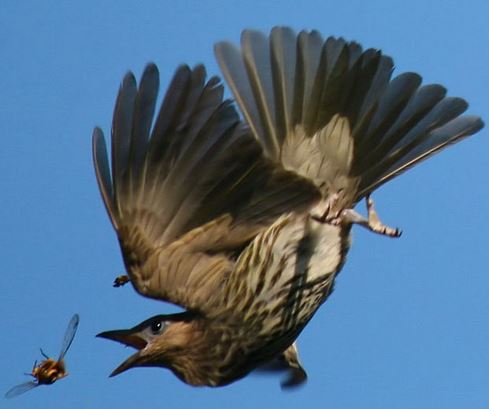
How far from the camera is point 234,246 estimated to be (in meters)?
5.79

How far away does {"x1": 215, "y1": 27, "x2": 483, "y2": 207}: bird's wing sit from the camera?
5.56 metres

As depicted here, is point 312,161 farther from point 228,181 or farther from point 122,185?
point 122,185

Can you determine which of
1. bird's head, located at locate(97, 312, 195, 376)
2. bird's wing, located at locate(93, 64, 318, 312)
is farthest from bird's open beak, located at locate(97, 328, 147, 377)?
bird's wing, located at locate(93, 64, 318, 312)

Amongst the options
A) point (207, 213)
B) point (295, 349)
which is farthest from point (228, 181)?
point (295, 349)

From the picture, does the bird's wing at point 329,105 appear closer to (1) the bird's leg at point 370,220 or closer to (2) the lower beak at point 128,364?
(1) the bird's leg at point 370,220

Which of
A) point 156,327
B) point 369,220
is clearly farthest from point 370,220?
point 156,327

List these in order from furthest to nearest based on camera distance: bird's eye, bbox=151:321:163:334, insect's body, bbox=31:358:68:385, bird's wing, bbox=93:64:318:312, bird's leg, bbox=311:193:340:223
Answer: insect's body, bbox=31:358:68:385 → bird's eye, bbox=151:321:163:334 → bird's leg, bbox=311:193:340:223 → bird's wing, bbox=93:64:318:312


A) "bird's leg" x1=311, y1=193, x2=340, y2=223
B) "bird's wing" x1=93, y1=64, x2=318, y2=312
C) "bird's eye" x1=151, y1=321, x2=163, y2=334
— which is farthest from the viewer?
"bird's eye" x1=151, y1=321, x2=163, y2=334

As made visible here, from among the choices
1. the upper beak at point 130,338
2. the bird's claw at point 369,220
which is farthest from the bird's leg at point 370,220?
the upper beak at point 130,338

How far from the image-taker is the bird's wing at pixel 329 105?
5.56 m

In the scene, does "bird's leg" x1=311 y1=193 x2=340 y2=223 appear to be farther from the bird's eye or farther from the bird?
the bird's eye

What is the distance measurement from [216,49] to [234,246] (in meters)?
0.81

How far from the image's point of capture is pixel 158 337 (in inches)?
227

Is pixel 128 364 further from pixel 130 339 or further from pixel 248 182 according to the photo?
pixel 248 182
